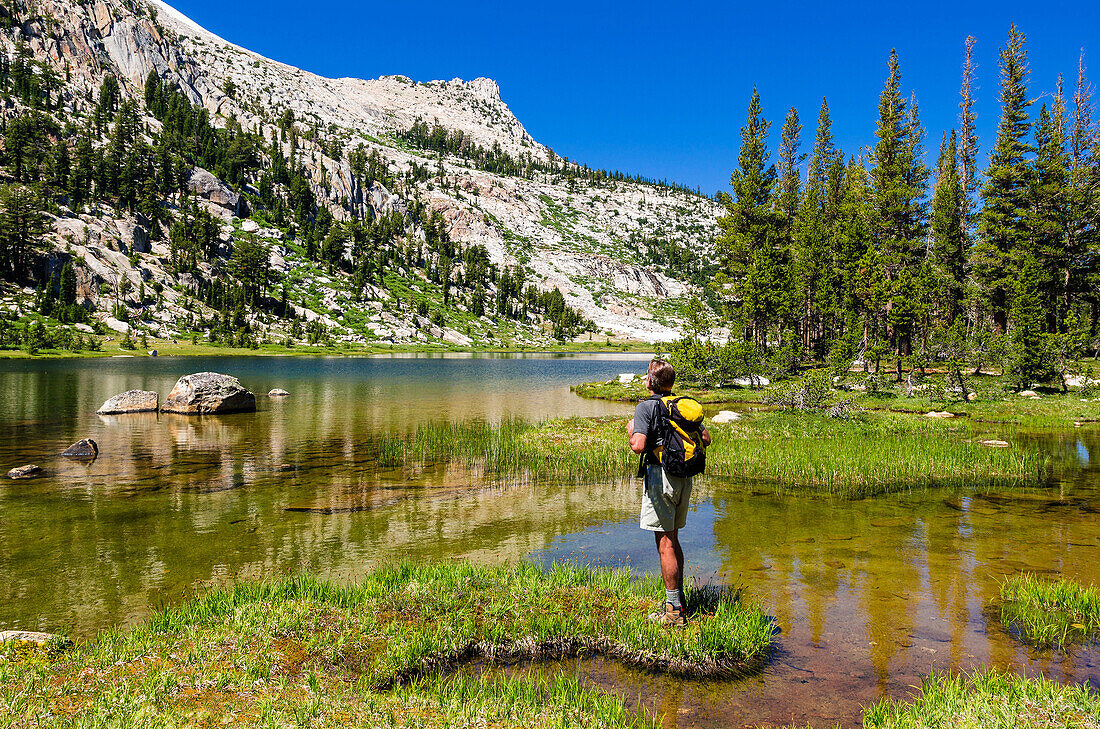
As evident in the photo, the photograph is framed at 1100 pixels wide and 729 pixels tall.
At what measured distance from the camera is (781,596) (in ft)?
26.9

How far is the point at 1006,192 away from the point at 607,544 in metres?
56.8

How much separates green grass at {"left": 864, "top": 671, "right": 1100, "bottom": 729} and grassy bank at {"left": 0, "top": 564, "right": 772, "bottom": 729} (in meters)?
1.50

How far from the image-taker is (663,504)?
714 centimetres

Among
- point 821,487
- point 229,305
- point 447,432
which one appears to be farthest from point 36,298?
point 821,487

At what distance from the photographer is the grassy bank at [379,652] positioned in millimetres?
4945

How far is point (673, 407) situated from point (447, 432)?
1947cm

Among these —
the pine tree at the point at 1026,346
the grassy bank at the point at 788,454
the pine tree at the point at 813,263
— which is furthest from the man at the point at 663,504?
the pine tree at the point at 813,263

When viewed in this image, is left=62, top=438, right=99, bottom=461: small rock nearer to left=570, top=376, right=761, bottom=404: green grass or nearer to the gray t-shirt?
the gray t-shirt

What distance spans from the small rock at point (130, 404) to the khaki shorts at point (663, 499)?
35139 millimetres

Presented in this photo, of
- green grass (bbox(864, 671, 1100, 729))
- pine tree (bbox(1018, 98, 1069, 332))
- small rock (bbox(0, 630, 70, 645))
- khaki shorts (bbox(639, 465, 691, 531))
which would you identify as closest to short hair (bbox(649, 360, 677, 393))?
khaki shorts (bbox(639, 465, 691, 531))

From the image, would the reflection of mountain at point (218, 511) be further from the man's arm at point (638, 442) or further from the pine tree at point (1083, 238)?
the pine tree at point (1083, 238)

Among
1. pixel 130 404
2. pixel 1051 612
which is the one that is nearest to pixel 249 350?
pixel 130 404

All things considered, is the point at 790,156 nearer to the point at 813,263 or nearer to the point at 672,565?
the point at 813,263

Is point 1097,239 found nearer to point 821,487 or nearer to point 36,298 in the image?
point 821,487
